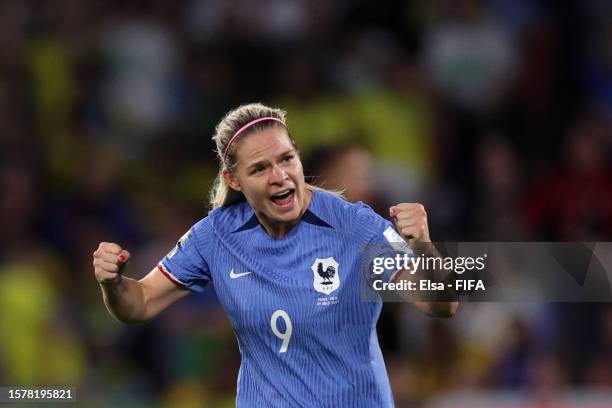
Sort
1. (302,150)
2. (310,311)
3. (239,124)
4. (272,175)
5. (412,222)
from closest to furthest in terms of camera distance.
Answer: (412,222), (310,311), (272,175), (239,124), (302,150)

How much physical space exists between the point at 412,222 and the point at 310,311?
1.59 ft

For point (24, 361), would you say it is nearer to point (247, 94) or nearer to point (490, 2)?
point (247, 94)

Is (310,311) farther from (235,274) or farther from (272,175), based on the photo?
(272,175)

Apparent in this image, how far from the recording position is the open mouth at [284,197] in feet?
12.7

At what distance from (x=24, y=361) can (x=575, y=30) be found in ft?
13.8

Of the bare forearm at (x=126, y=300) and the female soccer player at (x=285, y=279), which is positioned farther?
the bare forearm at (x=126, y=300)

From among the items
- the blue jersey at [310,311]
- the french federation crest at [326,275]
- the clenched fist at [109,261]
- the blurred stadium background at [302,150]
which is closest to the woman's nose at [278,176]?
the blue jersey at [310,311]

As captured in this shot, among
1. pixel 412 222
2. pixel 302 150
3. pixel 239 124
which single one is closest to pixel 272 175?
pixel 239 124

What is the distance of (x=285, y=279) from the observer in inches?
151

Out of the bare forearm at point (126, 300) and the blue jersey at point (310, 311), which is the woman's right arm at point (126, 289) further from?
the blue jersey at point (310, 311)

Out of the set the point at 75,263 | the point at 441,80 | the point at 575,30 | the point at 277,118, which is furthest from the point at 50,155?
the point at 277,118

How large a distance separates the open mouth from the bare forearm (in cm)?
58

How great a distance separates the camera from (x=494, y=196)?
282 inches

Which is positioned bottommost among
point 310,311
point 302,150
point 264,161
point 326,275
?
point 310,311
